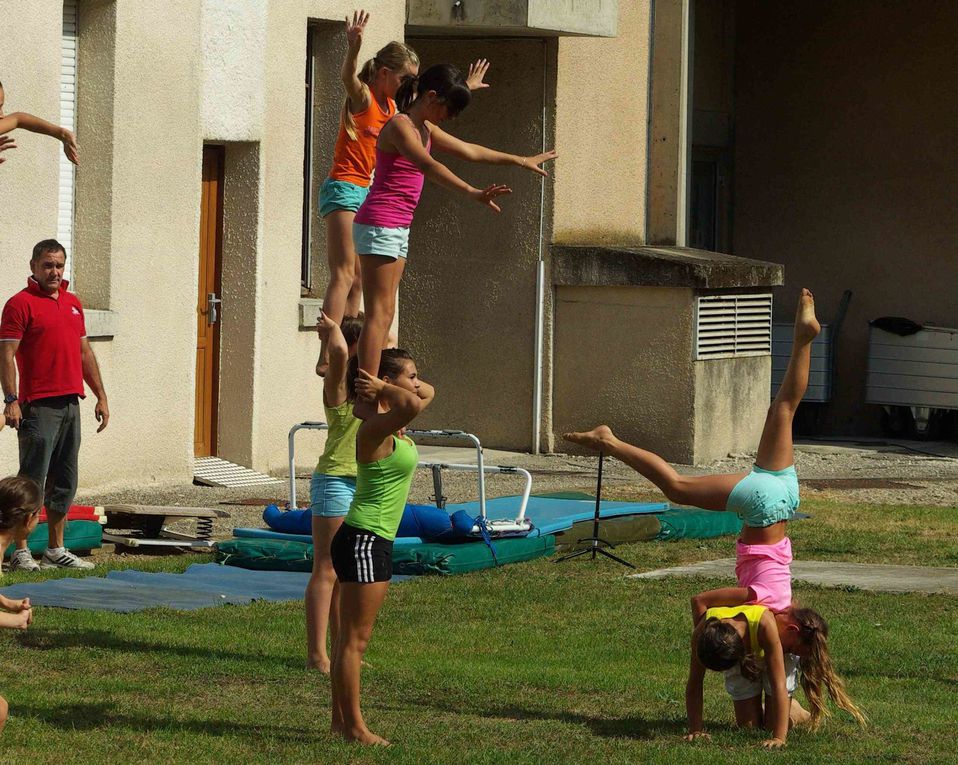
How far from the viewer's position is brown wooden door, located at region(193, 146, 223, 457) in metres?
16.1

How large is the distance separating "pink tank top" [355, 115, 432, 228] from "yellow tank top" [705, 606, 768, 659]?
2.41m

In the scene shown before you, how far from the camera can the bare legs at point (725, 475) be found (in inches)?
281

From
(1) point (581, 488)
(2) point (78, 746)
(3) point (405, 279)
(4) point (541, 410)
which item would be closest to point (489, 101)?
(3) point (405, 279)

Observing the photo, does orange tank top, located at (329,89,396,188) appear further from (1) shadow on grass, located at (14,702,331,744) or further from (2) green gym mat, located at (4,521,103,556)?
(2) green gym mat, located at (4,521,103,556)

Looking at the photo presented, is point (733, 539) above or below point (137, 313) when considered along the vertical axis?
below

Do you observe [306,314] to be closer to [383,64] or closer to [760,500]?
[383,64]

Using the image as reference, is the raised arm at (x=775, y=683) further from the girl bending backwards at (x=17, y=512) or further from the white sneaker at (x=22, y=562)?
the white sneaker at (x=22, y=562)

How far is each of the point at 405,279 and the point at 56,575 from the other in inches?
349

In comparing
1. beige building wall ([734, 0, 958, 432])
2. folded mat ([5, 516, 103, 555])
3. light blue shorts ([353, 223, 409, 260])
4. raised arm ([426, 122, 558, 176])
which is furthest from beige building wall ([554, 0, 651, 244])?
light blue shorts ([353, 223, 409, 260])

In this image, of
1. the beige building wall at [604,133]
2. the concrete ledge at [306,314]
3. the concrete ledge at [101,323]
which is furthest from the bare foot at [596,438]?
the beige building wall at [604,133]

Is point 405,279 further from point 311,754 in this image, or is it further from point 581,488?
point 311,754

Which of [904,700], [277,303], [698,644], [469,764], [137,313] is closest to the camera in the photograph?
[469,764]

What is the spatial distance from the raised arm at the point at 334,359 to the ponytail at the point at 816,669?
2186mm

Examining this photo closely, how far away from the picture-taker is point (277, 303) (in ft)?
53.4
